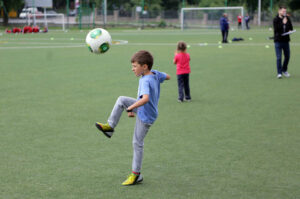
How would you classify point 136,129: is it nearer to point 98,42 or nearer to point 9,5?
point 98,42

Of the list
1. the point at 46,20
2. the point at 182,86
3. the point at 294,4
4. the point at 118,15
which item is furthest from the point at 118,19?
the point at 182,86

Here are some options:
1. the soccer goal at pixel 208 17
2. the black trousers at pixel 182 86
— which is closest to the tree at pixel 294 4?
the soccer goal at pixel 208 17

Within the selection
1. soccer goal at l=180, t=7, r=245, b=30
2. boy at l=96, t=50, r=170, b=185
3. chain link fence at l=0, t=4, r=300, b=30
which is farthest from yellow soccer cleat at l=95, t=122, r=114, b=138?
chain link fence at l=0, t=4, r=300, b=30

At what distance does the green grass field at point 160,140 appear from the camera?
17.6ft

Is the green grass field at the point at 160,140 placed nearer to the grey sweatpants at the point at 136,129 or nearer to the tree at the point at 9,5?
the grey sweatpants at the point at 136,129

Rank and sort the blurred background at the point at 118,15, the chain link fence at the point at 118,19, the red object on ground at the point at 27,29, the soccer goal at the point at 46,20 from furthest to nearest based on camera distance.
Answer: the chain link fence at the point at 118,19 → the soccer goal at the point at 46,20 → the blurred background at the point at 118,15 → the red object on ground at the point at 27,29

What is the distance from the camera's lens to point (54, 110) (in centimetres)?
976

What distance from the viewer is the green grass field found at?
537 cm

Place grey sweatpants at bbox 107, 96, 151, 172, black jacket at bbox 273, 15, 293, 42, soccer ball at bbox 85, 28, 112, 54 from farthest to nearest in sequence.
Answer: black jacket at bbox 273, 15, 293, 42, soccer ball at bbox 85, 28, 112, 54, grey sweatpants at bbox 107, 96, 151, 172

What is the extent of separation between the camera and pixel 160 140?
294 inches

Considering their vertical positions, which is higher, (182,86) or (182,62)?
(182,62)

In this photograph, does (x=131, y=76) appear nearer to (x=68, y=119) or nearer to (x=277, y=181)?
(x=68, y=119)

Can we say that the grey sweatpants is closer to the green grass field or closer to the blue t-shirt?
the blue t-shirt

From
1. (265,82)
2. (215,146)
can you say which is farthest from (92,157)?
(265,82)
